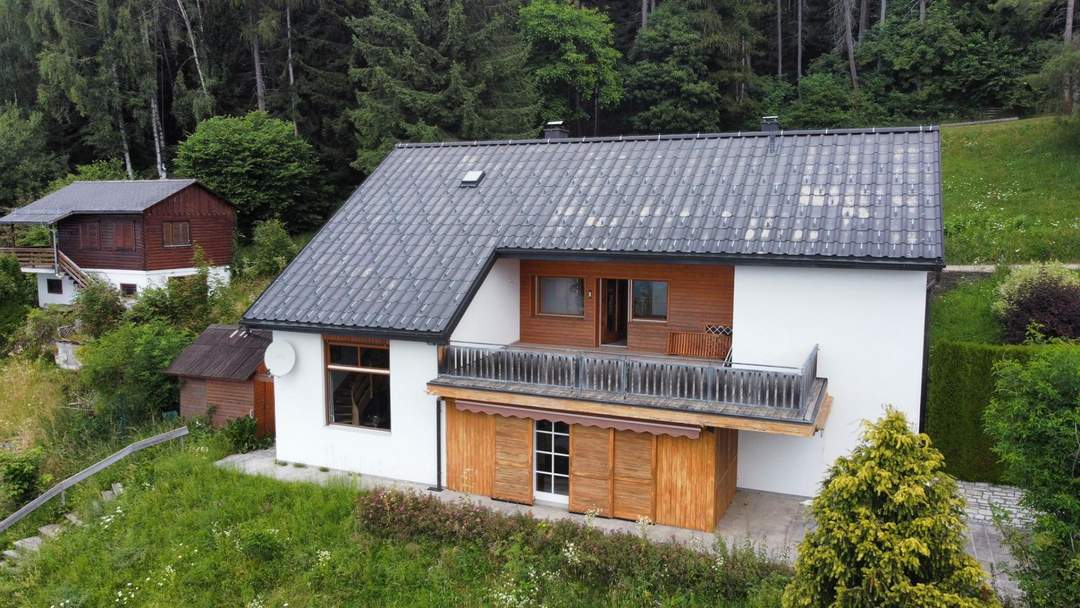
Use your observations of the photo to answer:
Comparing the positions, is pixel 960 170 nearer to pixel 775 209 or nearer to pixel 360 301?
pixel 775 209

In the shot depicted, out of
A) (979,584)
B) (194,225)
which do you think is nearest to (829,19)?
(194,225)

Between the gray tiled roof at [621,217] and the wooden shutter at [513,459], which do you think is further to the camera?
the wooden shutter at [513,459]

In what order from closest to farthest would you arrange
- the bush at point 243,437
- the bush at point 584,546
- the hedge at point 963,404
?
1. the bush at point 584,546
2. the hedge at point 963,404
3. the bush at point 243,437

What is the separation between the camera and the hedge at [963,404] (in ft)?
42.8

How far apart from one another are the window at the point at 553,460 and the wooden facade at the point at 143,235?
67.3 ft

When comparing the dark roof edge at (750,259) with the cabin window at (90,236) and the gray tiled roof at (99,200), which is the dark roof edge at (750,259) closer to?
the gray tiled roof at (99,200)

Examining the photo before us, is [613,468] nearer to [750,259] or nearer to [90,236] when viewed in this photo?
[750,259]

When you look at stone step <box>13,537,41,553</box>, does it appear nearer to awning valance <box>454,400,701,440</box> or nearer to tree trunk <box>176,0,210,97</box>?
awning valance <box>454,400,701,440</box>

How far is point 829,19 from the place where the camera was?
45500 mm

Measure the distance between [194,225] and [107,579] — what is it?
19649 millimetres

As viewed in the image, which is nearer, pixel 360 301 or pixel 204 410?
pixel 360 301

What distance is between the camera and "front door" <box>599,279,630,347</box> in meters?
14.9

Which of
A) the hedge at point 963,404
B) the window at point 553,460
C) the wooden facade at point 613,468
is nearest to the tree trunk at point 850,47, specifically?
the hedge at point 963,404

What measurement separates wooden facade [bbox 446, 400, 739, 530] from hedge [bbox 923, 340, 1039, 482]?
12.2ft
